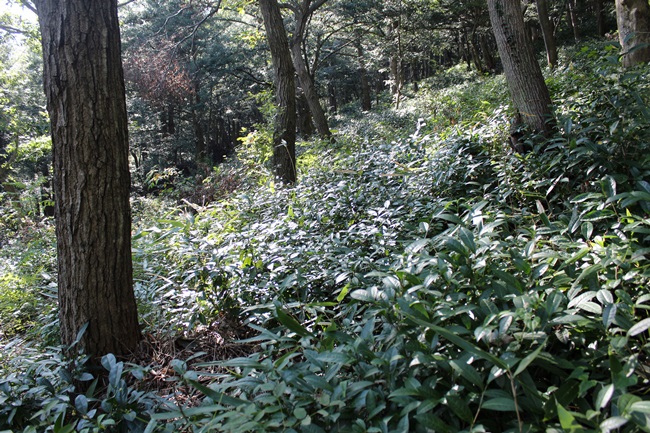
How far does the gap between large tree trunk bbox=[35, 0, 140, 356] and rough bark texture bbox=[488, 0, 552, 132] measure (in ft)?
11.8

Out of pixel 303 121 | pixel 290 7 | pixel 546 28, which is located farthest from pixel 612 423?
pixel 303 121

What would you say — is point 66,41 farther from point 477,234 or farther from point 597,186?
point 597,186

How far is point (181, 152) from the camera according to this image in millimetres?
25844

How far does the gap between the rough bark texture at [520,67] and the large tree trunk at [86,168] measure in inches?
141

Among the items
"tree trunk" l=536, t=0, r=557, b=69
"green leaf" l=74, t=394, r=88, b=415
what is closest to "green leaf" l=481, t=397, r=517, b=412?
"green leaf" l=74, t=394, r=88, b=415

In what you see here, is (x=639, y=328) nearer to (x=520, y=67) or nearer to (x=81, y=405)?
(x=81, y=405)

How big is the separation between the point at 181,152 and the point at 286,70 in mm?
20511

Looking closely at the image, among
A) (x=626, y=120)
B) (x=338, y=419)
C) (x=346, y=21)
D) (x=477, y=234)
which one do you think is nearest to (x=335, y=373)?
(x=338, y=419)

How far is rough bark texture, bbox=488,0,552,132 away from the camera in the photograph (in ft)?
13.5

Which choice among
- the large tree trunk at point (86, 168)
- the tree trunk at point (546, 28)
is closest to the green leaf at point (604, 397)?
the large tree trunk at point (86, 168)

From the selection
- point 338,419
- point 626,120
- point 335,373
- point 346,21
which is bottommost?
point 338,419

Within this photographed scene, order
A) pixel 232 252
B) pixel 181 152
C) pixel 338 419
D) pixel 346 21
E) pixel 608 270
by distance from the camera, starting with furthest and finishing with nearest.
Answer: pixel 181 152 < pixel 346 21 < pixel 232 252 < pixel 608 270 < pixel 338 419

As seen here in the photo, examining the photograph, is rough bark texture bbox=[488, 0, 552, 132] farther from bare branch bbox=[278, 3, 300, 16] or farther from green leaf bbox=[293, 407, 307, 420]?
bare branch bbox=[278, 3, 300, 16]

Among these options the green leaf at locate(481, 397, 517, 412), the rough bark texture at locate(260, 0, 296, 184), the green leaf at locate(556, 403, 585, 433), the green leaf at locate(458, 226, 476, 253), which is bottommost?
the green leaf at locate(481, 397, 517, 412)
